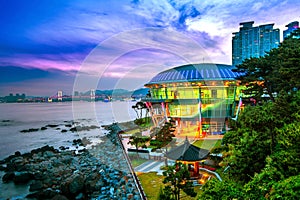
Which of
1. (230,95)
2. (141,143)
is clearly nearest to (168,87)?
(230,95)

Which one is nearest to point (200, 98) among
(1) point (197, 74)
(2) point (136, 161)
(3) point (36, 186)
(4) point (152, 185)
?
(1) point (197, 74)

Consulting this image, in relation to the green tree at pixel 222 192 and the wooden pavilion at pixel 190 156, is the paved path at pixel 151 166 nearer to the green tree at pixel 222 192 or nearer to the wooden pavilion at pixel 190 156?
the wooden pavilion at pixel 190 156

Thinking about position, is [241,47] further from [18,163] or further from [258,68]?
[18,163]

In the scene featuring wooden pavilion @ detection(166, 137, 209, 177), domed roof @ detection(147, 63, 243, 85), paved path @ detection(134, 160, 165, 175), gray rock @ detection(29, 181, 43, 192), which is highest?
domed roof @ detection(147, 63, 243, 85)

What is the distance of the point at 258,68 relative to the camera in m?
16.4

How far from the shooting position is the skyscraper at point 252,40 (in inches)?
3597

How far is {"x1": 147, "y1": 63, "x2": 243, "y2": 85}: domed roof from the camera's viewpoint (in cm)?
2486

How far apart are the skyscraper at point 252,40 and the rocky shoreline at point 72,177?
8433 centimetres

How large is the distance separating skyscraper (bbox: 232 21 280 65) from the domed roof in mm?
69904

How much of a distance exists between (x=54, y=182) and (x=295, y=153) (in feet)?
50.3

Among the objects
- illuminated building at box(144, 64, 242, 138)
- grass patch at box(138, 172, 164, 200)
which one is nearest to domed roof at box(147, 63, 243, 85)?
illuminated building at box(144, 64, 242, 138)

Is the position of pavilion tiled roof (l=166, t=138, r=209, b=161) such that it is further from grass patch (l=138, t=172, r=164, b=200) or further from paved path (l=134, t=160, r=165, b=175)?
paved path (l=134, t=160, r=165, b=175)

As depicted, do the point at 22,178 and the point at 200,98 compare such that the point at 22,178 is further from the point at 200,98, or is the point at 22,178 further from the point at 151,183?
the point at 200,98

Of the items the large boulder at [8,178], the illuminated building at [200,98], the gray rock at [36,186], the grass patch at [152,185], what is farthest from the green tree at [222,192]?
the illuminated building at [200,98]
